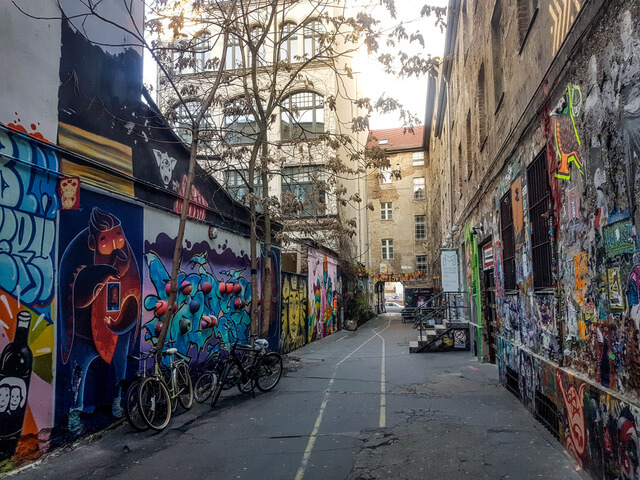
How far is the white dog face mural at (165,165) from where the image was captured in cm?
837

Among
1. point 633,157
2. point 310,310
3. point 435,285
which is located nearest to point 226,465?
point 633,157

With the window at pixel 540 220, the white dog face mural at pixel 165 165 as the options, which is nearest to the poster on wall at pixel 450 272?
the window at pixel 540 220

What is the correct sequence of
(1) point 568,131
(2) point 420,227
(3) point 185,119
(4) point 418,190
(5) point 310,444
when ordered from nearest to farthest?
(1) point 568,131, (5) point 310,444, (3) point 185,119, (2) point 420,227, (4) point 418,190

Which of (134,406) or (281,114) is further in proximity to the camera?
(281,114)

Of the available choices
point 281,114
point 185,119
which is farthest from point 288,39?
point 185,119

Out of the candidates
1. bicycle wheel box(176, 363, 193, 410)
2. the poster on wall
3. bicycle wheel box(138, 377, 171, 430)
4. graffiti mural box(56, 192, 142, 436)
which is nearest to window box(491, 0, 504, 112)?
graffiti mural box(56, 192, 142, 436)

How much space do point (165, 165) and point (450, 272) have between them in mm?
11010

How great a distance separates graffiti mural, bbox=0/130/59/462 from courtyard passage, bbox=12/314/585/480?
0.48 m

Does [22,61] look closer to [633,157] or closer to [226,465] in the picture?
[226,465]

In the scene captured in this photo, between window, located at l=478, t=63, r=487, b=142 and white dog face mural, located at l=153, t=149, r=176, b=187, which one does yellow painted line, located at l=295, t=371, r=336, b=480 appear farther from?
window, located at l=478, t=63, r=487, b=142

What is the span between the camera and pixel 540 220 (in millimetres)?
6488

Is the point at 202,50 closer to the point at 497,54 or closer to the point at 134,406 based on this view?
the point at 497,54

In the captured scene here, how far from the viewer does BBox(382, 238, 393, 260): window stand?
4531 centimetres

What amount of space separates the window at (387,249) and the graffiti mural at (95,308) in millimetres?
38761
